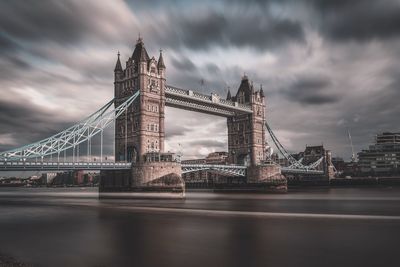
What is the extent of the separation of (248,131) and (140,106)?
4195 cm

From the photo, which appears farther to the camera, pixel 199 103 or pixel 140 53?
pixel 199 103

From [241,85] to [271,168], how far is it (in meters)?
29.8

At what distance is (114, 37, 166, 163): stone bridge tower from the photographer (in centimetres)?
6562

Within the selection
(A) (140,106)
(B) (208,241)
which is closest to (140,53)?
(A) (140,106)

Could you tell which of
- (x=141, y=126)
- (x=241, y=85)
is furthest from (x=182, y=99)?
(x=241, y=85)

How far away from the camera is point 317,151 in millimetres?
153125

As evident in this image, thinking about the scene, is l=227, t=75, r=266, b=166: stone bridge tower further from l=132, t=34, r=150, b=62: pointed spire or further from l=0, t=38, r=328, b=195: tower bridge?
l=132, t=34, r=150, b=62: pointed spire

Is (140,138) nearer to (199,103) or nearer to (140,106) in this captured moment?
(140,106)

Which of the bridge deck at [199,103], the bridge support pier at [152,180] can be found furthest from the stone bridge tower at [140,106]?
the bridge support pier at [152,180]

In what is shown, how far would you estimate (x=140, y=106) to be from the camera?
65.6m

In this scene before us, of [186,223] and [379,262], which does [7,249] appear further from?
[379,262]

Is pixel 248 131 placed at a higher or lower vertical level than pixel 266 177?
higher

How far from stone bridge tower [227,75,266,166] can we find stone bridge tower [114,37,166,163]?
3682 centimetres

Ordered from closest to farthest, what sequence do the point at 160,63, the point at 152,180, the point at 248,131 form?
the point at 152,180 < the point at 160,63 < the point at 248,131
